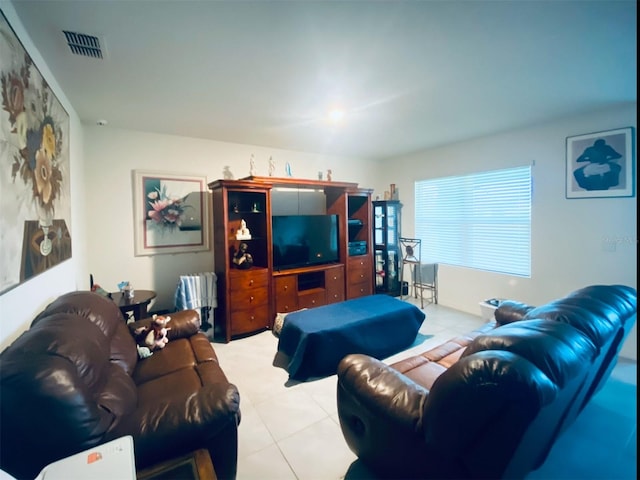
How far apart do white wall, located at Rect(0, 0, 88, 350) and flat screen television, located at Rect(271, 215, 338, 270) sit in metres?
2.01

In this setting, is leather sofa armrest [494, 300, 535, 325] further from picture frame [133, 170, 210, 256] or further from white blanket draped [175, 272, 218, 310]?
picture frame [133, 170, 210, 256]

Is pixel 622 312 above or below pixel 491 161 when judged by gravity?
below

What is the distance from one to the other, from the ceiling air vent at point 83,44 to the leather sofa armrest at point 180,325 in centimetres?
195

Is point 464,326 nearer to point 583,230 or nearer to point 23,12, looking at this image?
point 583,230

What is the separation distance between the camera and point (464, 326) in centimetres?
378

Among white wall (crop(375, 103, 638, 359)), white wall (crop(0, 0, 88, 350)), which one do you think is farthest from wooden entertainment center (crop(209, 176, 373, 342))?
white wall (crop(375, 103, 638, 359))

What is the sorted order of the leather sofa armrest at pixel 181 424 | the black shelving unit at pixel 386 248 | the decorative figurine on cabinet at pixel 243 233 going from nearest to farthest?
1. the leather sofa armrest at pixel 181 424
2. the decorative figurine on cabinet at pixel 243 233
3. the black shelving unit at pixel 386 248

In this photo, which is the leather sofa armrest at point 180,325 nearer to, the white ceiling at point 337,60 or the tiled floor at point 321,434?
the tiled floor at point 321,434

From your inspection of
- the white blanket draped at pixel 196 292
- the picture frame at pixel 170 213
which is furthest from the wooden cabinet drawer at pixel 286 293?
the picture frame at pixel 170 213

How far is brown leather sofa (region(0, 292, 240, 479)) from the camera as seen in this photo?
1014mm

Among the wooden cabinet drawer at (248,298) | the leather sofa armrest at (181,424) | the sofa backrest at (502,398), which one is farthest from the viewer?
the wooden cabinet drawer at (248,298)

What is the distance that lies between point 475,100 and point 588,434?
2.71 meters

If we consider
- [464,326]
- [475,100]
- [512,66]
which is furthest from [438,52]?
[464,326]

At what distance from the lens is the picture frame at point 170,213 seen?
3535 millimetres
